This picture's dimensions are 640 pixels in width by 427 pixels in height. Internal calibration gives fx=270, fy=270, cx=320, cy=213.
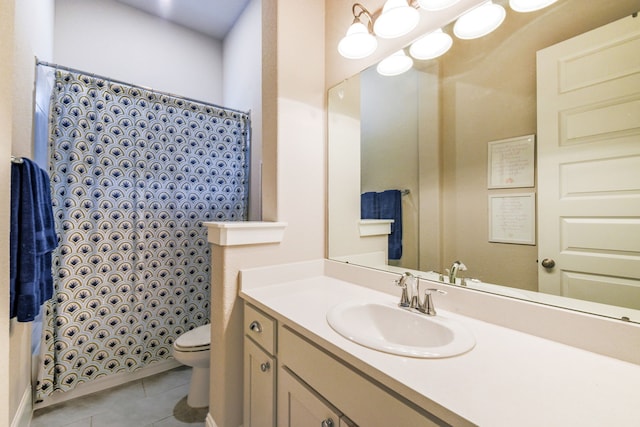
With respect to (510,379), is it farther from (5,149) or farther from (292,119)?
(5,149)

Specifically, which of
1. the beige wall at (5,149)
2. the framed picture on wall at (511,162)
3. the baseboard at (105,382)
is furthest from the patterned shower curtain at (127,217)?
the framed picture on wall at (511,162)

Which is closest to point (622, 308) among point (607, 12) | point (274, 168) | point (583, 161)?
point (583, 161)

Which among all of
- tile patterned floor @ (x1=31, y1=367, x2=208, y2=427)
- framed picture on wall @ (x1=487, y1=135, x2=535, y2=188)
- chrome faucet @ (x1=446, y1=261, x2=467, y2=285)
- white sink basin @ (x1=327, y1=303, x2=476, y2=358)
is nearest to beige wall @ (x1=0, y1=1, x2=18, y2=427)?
tile patterned floor @ (x1=31, y1=367, x2=208, y2=427)

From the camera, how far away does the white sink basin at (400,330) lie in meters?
0.72

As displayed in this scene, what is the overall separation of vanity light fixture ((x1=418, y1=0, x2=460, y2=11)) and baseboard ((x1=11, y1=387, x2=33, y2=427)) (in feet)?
8.49

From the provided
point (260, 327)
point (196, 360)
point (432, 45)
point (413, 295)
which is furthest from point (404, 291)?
point (196, 360)

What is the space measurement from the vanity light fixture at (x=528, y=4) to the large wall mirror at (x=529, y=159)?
2 centimetres

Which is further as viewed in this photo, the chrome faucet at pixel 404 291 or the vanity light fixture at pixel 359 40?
the vanity light fixture at pixel 359 40

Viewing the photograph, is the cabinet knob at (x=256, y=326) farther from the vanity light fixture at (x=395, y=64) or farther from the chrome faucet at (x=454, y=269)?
the vanity light fixture at (x=395, y=64)

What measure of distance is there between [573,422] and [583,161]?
2.26 ft

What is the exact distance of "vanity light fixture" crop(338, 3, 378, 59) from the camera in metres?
1.26

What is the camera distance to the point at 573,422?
478 mm

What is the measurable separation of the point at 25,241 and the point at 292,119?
53.0 inches

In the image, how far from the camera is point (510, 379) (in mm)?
606
